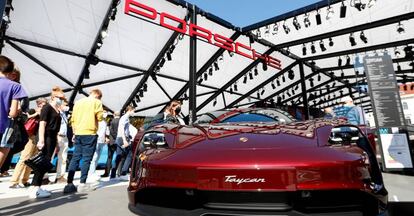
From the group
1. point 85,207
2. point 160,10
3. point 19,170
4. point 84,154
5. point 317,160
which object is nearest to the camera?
point 317,160

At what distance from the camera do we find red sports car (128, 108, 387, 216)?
1454mm

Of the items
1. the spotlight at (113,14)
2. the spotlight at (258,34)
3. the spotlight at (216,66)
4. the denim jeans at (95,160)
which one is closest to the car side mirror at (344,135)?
the denim jeans at (95,160)

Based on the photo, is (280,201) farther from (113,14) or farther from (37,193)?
(113,14)

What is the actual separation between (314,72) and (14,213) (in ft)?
57.8

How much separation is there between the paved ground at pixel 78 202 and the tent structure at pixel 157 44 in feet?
11.3

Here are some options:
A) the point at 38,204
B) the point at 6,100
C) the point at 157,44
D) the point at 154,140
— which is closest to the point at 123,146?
the point at 38,204

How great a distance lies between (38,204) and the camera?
300cm

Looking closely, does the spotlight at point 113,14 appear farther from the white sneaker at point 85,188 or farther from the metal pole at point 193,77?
the white sneaker at point 85,188

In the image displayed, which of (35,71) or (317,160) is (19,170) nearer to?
(317,160)

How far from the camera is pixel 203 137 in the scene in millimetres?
1941

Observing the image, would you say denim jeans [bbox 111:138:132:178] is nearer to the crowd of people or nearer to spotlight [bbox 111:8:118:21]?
the crowd of people

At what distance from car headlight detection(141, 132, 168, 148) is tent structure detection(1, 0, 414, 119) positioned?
530 centimetres

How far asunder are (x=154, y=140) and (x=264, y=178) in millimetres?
873

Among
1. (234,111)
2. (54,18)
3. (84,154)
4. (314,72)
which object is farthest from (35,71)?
(314,72)
